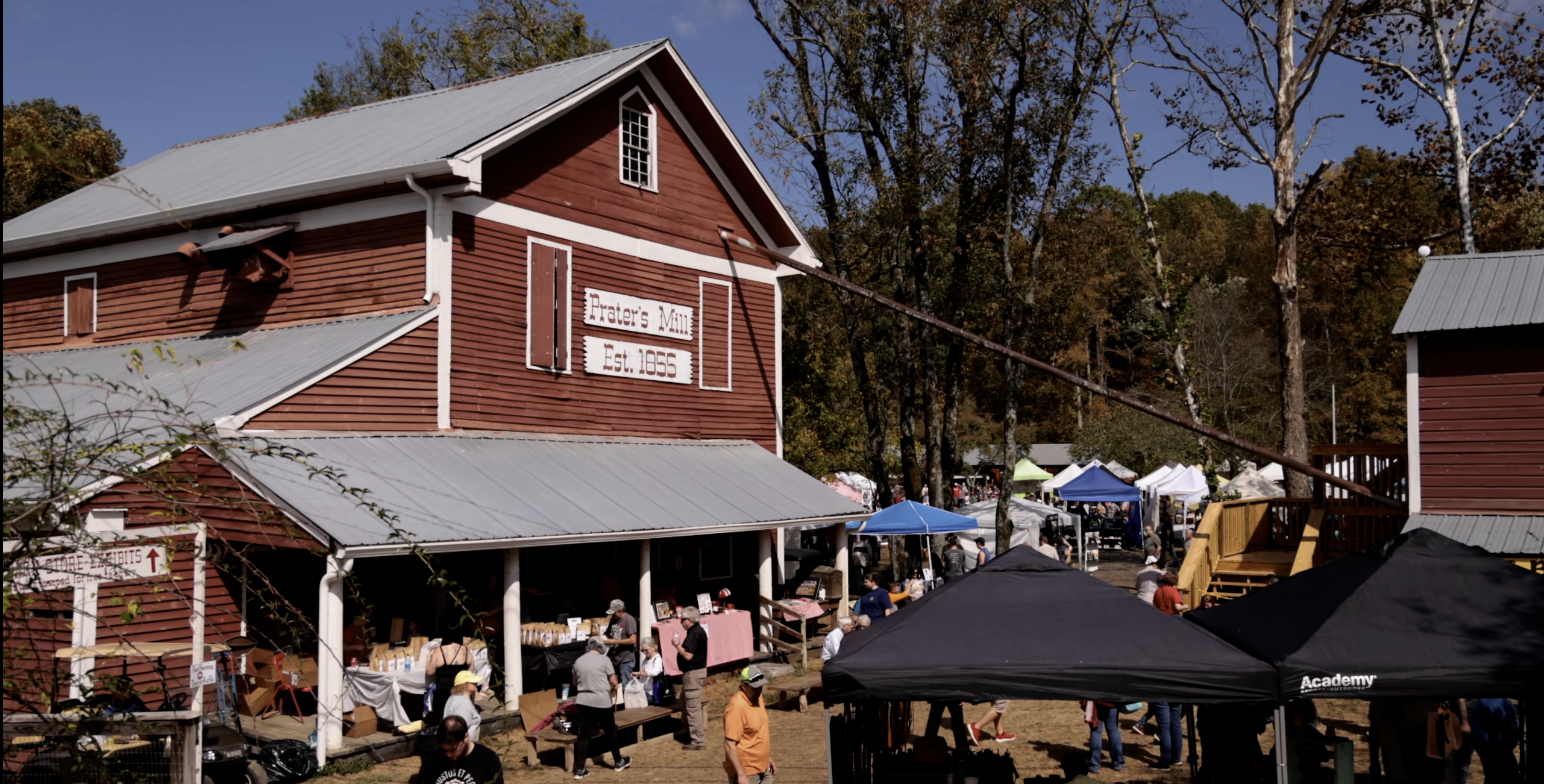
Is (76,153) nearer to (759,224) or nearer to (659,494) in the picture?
(759,224)

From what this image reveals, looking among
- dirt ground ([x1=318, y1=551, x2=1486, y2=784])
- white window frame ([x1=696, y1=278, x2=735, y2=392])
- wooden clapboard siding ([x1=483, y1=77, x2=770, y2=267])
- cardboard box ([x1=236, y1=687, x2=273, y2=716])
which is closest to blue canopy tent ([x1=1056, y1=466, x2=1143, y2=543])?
wooden clapboard siding ([x1=483, y1=77, x2=770, y2=267])

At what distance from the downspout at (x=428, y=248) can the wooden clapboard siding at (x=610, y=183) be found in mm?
1002

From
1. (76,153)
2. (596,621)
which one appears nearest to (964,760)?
(596,621)

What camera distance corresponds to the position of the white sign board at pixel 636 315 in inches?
786

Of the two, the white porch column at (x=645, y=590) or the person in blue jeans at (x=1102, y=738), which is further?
the white porch column at (x=645, y=590)

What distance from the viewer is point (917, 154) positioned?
30.2m

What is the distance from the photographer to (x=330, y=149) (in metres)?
20.9

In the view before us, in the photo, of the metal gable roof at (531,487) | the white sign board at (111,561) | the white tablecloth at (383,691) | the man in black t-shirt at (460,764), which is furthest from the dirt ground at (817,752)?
the man in black t-shirt at (460,764)

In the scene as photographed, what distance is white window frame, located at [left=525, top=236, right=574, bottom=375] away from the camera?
18.8m

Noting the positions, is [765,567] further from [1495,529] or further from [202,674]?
[1495,529]

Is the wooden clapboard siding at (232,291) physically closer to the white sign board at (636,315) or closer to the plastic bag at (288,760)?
the white sign board at (636,315)

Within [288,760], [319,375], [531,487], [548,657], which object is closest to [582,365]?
[531,487]

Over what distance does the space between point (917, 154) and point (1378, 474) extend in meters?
13.8

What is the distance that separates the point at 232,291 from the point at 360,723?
8.38 m
